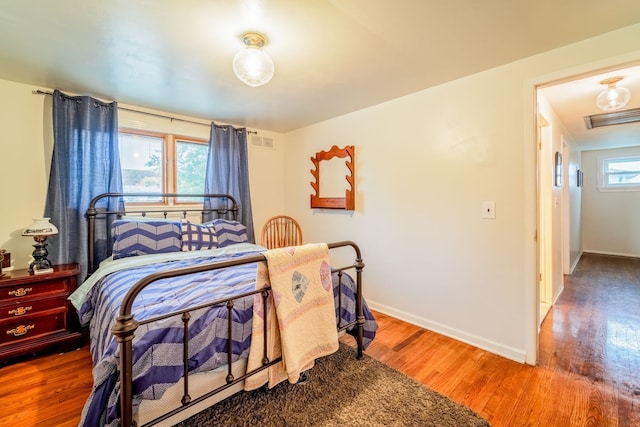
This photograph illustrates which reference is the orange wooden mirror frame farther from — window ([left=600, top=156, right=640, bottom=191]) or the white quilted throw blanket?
window ([left=600, top=156, right=640, bottom=191])

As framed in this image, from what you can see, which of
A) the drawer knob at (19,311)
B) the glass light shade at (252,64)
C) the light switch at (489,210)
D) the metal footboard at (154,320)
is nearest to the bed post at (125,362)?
the metal footboard at (154,320)

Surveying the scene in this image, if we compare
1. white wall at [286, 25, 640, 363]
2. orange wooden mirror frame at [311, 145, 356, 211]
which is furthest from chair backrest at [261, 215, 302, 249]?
white wall at [286, 25, 640, 363]

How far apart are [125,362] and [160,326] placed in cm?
22

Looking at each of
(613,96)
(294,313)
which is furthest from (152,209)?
(613,96)

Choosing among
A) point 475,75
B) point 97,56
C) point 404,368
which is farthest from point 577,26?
point 97,56

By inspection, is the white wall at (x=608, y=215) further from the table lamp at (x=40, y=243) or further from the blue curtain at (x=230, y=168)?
the table lamp at (x=40, y=243)

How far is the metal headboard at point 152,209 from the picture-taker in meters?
2.56

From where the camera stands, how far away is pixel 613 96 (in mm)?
2379

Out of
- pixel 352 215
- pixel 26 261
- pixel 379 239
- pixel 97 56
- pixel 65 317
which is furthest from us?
pixel 352 215

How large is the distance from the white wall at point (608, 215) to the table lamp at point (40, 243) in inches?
338

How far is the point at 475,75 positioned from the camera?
226 cm

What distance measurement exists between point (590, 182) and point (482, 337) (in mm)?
5850

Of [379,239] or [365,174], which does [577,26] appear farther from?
[379,239]

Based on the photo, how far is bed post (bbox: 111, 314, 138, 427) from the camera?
3.34ft
